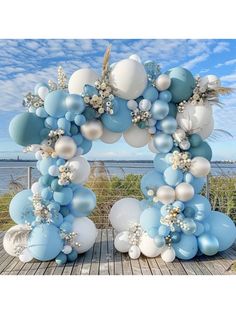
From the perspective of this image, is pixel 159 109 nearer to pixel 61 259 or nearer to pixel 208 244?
pixel 208 244

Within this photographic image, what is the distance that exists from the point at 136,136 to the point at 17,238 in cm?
124

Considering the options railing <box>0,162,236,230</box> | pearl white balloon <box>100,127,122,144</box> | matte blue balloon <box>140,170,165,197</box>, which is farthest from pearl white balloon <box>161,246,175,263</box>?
railing <box>0,162,236,230</box>

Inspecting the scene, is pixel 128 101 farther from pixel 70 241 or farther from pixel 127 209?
pixel 70 241

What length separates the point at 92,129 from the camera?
133 inches

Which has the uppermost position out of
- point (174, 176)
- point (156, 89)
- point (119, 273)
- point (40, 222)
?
point (156, 89)

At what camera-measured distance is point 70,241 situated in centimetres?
343

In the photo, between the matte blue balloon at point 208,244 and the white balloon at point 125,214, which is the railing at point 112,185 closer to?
the white balloon at point 125,214

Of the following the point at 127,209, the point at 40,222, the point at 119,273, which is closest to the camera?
the point at 119,273

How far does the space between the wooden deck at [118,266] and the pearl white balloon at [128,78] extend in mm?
1314

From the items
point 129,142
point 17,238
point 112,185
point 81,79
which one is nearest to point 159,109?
point 129,142

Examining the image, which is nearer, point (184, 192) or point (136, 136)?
point (184, 192)
